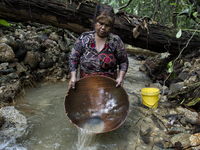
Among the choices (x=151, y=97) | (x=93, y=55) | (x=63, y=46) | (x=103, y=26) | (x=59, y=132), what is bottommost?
(x=59, y=132)

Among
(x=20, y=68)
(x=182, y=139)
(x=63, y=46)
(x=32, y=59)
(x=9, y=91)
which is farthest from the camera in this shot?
(x=63, y=46)

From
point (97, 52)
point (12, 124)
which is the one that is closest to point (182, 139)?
point (97, 52)

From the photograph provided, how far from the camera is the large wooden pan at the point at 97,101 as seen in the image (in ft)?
6.68

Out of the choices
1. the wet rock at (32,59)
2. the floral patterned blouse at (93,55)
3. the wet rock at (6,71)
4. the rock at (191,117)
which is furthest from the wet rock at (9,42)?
the rock at (191,117)

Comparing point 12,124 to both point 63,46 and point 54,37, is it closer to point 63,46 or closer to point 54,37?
point 63,46

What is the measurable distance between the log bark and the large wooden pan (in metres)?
1.88

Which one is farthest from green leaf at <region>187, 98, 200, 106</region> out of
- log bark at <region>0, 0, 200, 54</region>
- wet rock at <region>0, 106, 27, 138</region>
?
wet rock at <region>0, 106, 27, 138</region>

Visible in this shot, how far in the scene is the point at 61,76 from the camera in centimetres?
439

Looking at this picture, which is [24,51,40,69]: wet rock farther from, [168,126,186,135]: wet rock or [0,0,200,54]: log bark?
[168,126,186,135]: wet rock

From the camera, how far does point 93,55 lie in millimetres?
2076

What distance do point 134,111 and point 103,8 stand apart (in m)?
1.83

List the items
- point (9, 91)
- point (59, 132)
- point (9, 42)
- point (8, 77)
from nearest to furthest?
point (59, 132) → point (9, 91) → point (8, 77) → point (9, 42)

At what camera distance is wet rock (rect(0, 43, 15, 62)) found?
10.4 ft

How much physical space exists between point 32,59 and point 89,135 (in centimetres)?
269
